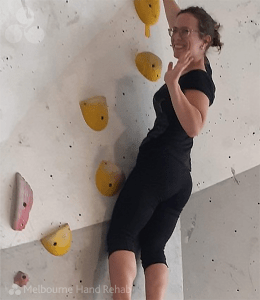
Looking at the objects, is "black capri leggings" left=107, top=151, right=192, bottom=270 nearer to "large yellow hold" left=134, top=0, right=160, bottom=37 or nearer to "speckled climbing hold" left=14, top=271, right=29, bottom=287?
"speckled climbing hold" left=14, top=271, right=29, bottom=287

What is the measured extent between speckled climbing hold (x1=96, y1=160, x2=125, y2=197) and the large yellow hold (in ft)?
1.57

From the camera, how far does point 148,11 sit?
1509mm

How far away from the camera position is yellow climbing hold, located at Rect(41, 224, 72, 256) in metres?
1.21

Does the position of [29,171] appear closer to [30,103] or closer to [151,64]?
[30,103]

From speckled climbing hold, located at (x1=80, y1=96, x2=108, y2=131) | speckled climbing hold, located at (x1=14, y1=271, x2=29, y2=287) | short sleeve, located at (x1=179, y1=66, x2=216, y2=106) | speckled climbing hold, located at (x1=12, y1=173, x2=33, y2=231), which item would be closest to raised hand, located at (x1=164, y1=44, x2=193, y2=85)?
short sleeve, located at (x1=179, y1=66, x2=216, y2=106)

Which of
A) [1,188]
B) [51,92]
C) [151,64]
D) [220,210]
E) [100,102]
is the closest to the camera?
[1,188]

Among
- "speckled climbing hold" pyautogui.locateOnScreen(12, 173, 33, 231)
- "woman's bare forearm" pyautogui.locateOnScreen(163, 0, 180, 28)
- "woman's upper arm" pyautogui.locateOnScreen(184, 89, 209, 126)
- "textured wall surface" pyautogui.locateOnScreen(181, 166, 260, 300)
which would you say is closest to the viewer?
"speckled climbing hold" pyautogui.locateOnScreen(12, 173, 33, 231)

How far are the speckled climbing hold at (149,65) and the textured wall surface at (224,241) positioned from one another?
45cm

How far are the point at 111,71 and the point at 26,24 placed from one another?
321 mm

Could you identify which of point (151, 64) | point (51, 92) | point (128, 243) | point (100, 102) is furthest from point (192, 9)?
point (128, 243)

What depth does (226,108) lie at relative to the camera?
166 cm

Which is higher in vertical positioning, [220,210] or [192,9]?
[192,9]

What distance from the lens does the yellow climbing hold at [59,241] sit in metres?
1.21

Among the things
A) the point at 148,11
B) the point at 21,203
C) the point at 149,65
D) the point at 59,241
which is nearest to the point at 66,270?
the point at 59,241
